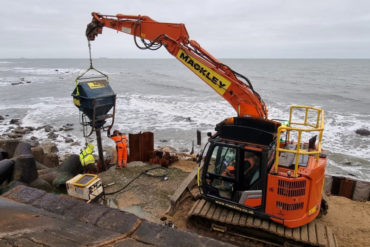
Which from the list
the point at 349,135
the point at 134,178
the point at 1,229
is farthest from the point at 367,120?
the point at 1,229

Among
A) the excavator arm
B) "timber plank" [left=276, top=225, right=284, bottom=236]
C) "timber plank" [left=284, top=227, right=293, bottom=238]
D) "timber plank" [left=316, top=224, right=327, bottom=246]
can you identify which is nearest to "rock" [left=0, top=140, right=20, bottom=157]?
the excavator arm

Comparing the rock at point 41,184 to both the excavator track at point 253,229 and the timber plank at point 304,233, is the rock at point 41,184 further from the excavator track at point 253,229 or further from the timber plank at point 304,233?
the timber plank at point 304,233

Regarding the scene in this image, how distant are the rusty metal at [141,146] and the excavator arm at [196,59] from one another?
12.7 feet

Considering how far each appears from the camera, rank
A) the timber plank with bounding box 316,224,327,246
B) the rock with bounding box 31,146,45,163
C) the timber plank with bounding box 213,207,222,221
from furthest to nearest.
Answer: the rock with bounding box 31,146,45,163
the timber plank with bounding box 213,207,222,221
the timber plank with bounding box 316,224,327,246

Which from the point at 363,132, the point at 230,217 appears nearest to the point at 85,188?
the point at 230,217

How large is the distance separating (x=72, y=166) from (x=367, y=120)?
24336 mm

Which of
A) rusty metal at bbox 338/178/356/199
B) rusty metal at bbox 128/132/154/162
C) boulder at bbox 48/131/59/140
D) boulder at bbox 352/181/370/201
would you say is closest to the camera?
boulder at bbox 352/181/370/201

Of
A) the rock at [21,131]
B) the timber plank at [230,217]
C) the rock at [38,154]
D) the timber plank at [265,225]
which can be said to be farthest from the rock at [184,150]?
the rock at [21,131]

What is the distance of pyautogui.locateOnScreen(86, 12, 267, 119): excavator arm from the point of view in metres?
7.13

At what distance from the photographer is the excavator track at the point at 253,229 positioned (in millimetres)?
5145

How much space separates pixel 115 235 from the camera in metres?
1.63

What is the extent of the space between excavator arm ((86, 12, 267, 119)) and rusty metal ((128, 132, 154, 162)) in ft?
12.7

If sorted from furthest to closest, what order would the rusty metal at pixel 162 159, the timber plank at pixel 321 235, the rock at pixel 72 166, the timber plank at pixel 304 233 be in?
the rusty metal at pixel 162 159 → the rock at pixel 72 166 → the timber plank at pixel 304 233 → the timber plank at pixel 321 235

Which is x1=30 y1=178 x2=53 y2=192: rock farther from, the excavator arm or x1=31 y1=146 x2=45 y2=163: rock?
the excavator arm
